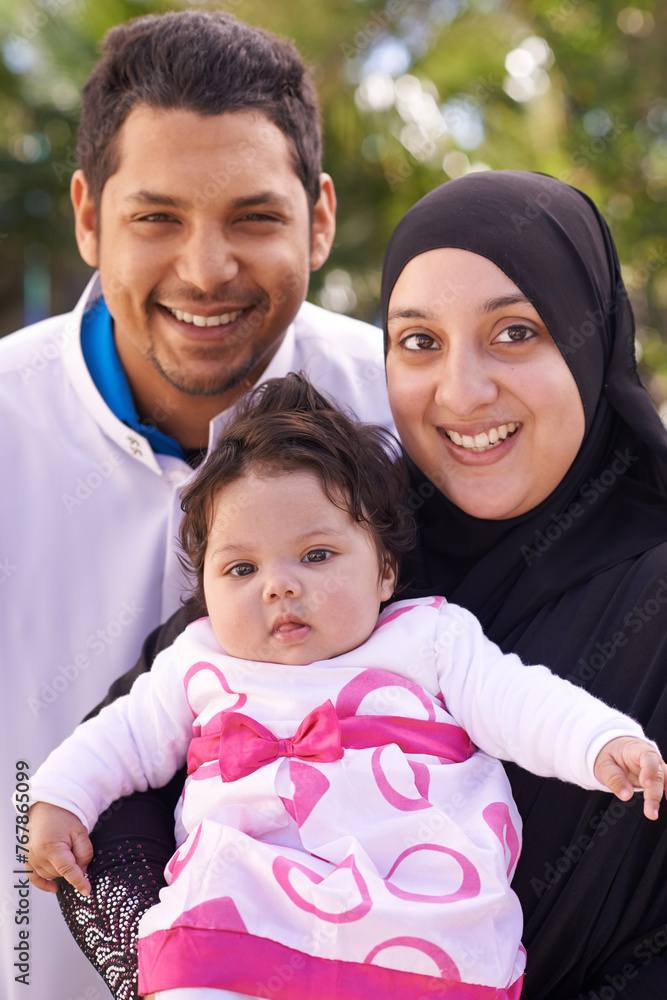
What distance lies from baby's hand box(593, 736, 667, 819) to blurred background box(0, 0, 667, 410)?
649cm

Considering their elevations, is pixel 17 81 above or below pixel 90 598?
above

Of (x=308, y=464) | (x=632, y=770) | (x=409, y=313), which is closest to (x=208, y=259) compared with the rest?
(x=409, y=313)

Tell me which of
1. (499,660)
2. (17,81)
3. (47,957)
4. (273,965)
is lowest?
(47,957)

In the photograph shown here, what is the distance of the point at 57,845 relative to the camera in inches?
78.0

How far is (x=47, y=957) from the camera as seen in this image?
2.90m

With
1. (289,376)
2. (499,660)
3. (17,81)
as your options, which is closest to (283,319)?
(289,376)

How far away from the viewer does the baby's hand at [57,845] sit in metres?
1.97

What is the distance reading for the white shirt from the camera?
9.68 feet

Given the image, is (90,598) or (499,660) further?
(90,598)

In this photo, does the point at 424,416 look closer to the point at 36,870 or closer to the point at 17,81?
the point at 36,870

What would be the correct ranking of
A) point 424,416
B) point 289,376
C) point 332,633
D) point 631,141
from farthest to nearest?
point 631,141, point 289,376, point 424,416, point 332,633

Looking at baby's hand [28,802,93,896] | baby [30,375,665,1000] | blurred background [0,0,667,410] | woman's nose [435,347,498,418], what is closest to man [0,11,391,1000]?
baby [30,375,665,1000]

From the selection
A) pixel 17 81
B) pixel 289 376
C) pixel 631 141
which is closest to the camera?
pixel 289 376

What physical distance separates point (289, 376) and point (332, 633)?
73cm
